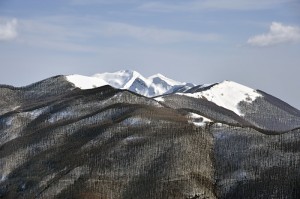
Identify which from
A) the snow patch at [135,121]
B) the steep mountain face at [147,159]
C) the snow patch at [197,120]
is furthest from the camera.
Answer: the snow patch at [135,121]

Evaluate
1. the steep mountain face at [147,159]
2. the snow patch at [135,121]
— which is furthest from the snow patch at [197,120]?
the snow patch at [135,121]

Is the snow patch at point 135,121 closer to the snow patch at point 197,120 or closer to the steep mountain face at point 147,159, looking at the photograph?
the steep mountain face at point 147,159

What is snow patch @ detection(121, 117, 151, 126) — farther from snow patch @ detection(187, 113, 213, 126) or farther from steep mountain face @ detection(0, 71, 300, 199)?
snow patch @ detection(187, 113, 213, 126)

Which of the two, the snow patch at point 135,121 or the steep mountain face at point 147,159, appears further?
the snow patch at point 135,121

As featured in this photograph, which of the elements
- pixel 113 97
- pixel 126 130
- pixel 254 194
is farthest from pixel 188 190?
pixel 113 97

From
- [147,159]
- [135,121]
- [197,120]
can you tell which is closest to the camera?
[147,159]

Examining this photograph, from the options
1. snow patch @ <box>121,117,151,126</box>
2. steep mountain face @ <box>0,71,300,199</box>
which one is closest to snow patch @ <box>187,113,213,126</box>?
steep mountain face @ <box>0,71,300,199</box>

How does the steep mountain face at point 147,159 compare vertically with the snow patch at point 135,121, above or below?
below

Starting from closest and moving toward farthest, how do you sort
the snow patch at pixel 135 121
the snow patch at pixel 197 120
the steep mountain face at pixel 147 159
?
the steep mountain face at pixel 147 159
the snow patch at pixel 197 120
the snow patch at pixel 135 121

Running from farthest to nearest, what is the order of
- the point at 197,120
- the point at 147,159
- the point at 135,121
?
the point at 197,120, the point at 135,121, the point at 147,159

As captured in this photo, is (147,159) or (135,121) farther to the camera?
(135,121)

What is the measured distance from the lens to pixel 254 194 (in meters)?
124

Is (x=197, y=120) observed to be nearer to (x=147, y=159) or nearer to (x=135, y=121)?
(x=135, y=121)

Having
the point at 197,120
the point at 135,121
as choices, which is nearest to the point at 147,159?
the point at 135,121
